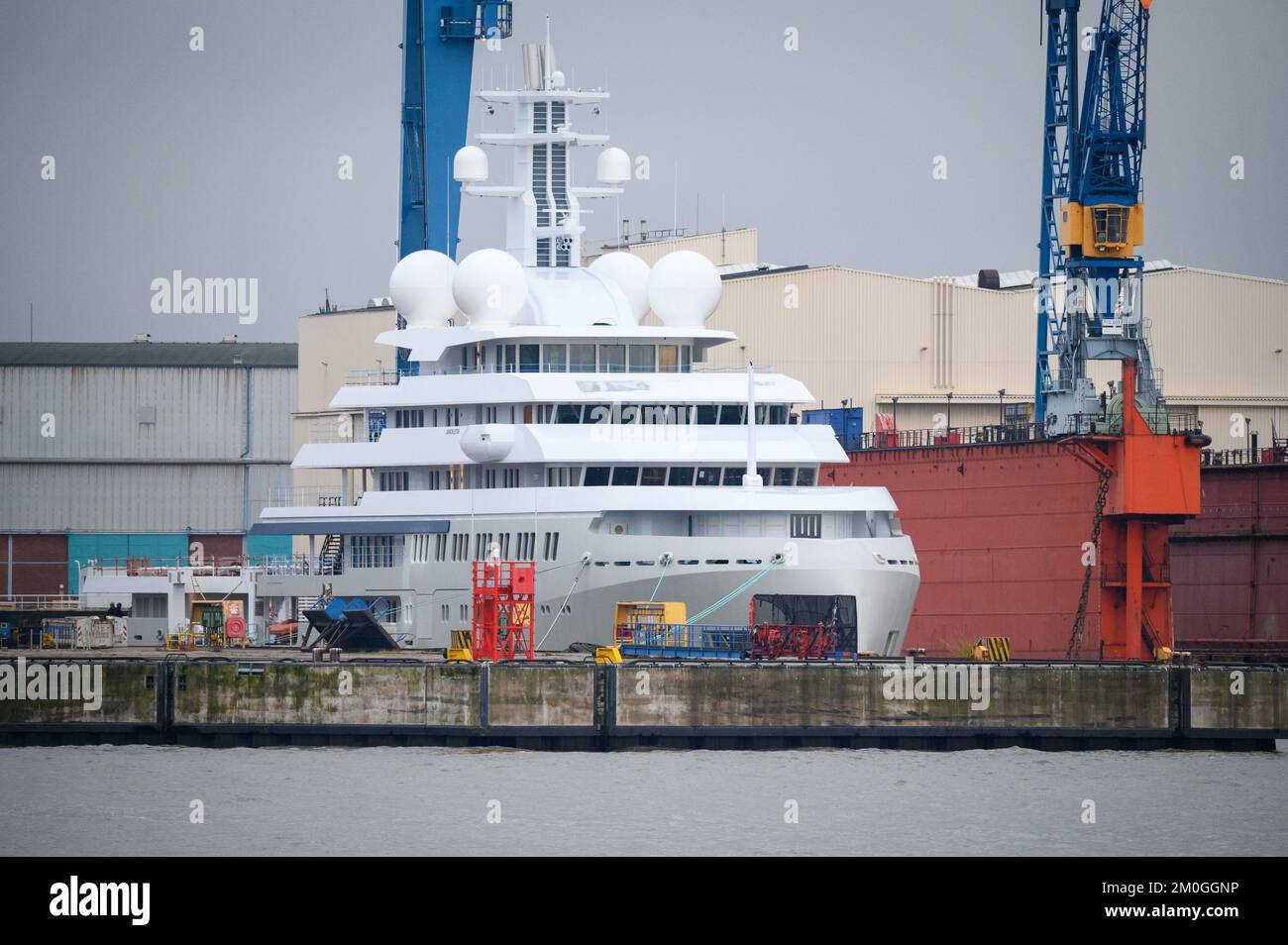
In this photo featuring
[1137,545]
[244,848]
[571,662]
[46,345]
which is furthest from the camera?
[46,345]

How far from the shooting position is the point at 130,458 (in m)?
113

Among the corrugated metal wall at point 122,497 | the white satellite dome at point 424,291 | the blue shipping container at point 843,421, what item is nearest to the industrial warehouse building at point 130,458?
the corrugated metal wall at point 122,497

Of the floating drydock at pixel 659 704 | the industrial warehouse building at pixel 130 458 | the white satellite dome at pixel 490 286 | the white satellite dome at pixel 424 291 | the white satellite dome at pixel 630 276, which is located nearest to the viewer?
the floating drydock at pixel 659 704

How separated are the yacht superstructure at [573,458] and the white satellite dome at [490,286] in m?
0.06

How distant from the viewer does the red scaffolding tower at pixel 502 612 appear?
54469 millimetres

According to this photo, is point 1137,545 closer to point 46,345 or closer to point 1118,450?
point 1118,450

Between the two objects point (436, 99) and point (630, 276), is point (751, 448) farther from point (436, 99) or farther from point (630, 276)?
point (436, 99)

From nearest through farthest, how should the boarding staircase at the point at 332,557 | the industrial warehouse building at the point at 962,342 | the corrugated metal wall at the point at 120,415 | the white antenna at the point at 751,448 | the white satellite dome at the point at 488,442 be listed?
the white antenna at the point at 751,448 < the white satellite dome at the point at 488,442 < the boarding staircase at the point at 332,557 < the industrial warehouse building at the point at 962,342 < the corrugated metal wall at the point at 120,415

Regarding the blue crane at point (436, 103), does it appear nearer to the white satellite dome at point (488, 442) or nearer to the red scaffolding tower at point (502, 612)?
the white satellite dome at point (488, 442)

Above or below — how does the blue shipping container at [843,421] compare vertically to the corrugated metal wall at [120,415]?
below

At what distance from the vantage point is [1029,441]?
7400 centimetres

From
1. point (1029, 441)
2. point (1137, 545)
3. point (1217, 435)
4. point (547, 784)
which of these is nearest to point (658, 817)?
point (547, 784)
